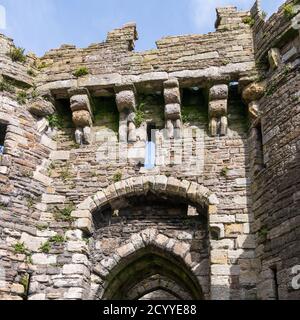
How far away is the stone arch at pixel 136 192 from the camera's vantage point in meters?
7.92

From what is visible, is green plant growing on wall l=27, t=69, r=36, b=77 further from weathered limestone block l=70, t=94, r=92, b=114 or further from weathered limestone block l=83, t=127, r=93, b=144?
weathered limestone block l=83, t=127, r=93, b=144

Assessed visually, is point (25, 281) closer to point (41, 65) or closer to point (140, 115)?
point (140, 115)

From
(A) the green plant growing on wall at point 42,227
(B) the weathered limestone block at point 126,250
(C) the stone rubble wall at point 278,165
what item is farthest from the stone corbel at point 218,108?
(A) the green plant growing on wall at point 42,227

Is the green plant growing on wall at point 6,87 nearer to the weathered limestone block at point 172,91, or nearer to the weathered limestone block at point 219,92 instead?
the weathered limestone block at point 172,91

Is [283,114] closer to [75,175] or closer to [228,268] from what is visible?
[228,268]

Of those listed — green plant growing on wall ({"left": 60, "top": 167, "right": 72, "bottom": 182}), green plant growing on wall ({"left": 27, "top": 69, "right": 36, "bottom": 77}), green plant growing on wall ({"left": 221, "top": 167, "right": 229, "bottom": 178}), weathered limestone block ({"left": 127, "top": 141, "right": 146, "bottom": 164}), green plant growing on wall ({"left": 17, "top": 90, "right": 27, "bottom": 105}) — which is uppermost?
green plant growing on wall ({"left": 27, "top": 69, "right": 36, "bottom": 77})

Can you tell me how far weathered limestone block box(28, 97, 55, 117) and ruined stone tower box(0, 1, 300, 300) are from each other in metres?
0.04

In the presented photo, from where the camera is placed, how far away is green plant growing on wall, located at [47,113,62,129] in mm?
9008

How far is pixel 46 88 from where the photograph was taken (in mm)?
8945

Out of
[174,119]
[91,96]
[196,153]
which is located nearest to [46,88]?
[91,96]

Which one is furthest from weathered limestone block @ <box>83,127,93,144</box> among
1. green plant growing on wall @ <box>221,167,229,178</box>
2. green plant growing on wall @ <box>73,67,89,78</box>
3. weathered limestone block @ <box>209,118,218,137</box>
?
green plant growing on wall @ <box>221,167,229,178</box>

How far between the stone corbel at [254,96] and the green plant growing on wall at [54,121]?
341 cm

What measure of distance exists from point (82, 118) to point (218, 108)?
241 cm

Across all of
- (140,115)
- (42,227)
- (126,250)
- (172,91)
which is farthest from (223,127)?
(42,227)
